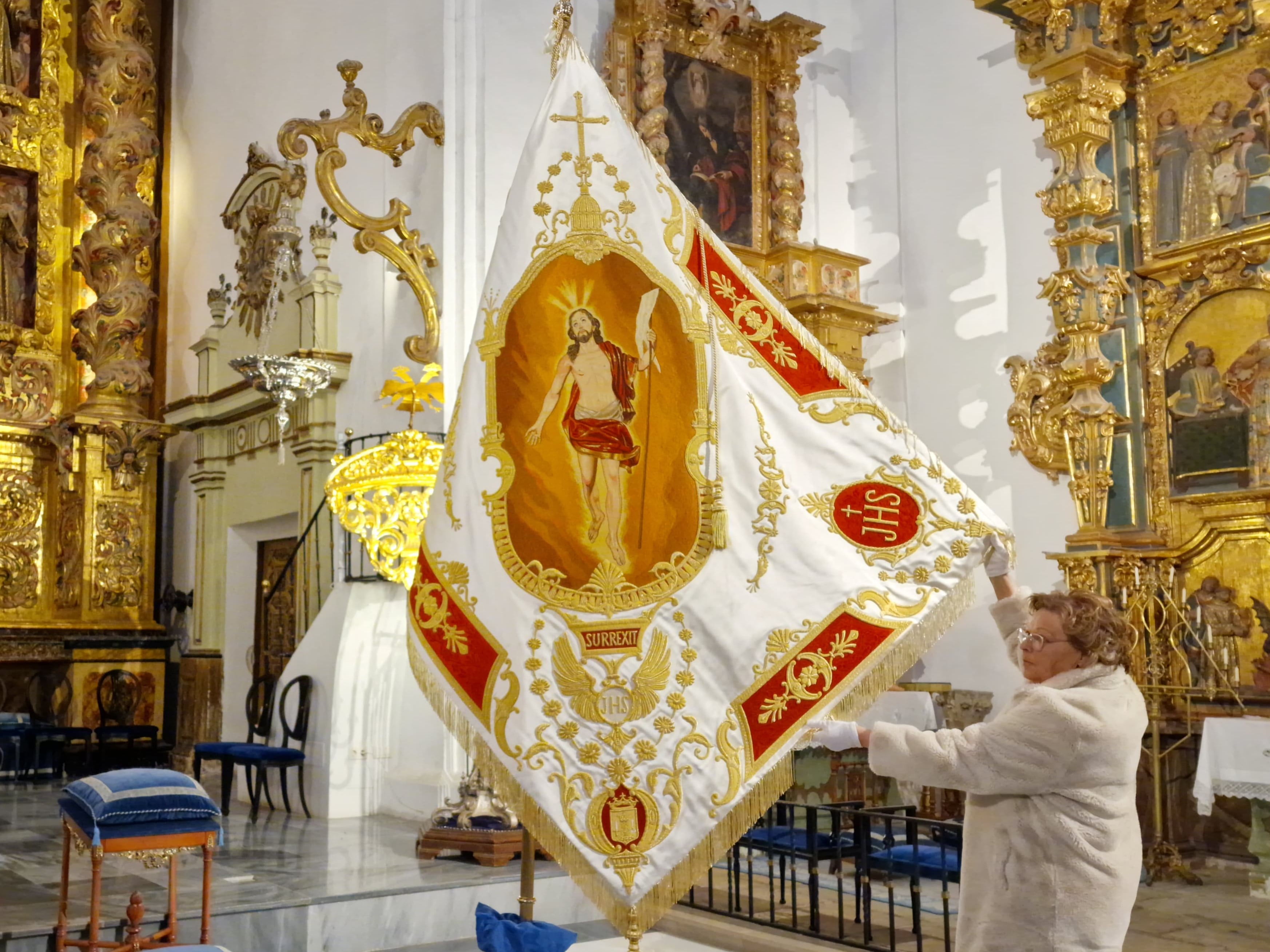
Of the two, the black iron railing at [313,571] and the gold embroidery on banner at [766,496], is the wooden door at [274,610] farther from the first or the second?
the gold embroidery on banner at [766,496]

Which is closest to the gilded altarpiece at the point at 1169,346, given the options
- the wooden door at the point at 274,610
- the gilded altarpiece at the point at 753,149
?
the gilded altarpiece at the point at 753,149

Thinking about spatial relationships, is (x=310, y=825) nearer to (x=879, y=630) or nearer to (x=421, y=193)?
(x=421, y=193)

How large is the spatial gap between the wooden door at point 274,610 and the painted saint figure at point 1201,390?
6850mm

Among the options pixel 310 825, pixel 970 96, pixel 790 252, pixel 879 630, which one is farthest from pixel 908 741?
pixel 970 96

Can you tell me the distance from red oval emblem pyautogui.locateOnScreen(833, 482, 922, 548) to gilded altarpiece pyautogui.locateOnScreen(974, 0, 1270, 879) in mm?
4782

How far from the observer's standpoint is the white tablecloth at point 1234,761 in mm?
6418

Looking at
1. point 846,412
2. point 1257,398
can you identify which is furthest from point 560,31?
point 1257,398

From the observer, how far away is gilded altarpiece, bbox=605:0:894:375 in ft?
30.2

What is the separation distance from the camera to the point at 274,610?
12.0 metres

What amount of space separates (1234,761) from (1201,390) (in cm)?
234

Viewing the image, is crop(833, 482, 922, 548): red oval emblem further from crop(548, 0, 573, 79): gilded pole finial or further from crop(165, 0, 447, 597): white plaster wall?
crop(165, 0, 447, 597): white plaster wall

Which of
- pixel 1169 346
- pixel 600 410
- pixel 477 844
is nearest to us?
pixel 600 410

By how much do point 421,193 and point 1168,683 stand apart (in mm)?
5554

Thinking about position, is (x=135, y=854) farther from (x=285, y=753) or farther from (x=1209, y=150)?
(x=1209, y=150)
